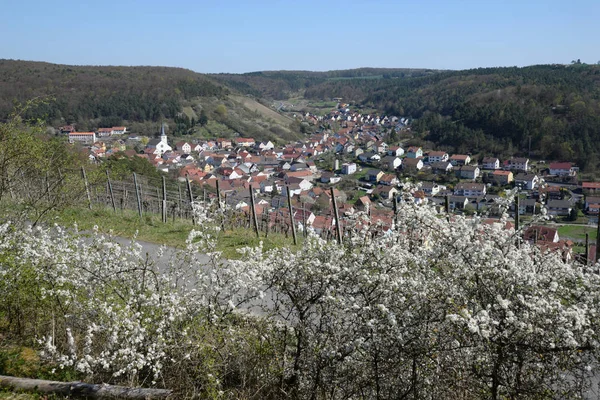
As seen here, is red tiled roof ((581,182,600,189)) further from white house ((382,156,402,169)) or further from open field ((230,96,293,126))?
open field ((230,96,293,126))

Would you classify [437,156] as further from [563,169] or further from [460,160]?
[563,169]

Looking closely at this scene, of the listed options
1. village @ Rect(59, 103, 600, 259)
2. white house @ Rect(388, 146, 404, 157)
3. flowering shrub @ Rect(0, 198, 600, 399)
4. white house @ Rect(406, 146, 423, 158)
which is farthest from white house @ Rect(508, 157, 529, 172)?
flowering shrub @ Rect(0, 198, 600, 399)

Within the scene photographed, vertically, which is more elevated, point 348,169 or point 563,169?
point 563,169

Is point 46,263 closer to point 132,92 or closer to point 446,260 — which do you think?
point 446,260

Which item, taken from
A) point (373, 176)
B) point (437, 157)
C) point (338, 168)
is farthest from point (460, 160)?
point (338, 168)

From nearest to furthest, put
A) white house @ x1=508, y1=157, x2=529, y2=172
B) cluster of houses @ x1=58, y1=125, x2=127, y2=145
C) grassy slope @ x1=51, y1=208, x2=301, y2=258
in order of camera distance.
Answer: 1. grassy slope @ x1=51, y1=208, x2=301, y2=258
2. white house @ x1=508, y1=157, x2=529, y2=172
3. cluster of houses @ x1=58, y1=125, x2=127, y2=145

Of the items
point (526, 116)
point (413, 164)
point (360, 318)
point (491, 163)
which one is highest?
point (526, 116)

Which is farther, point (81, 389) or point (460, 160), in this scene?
point (460, 160)
